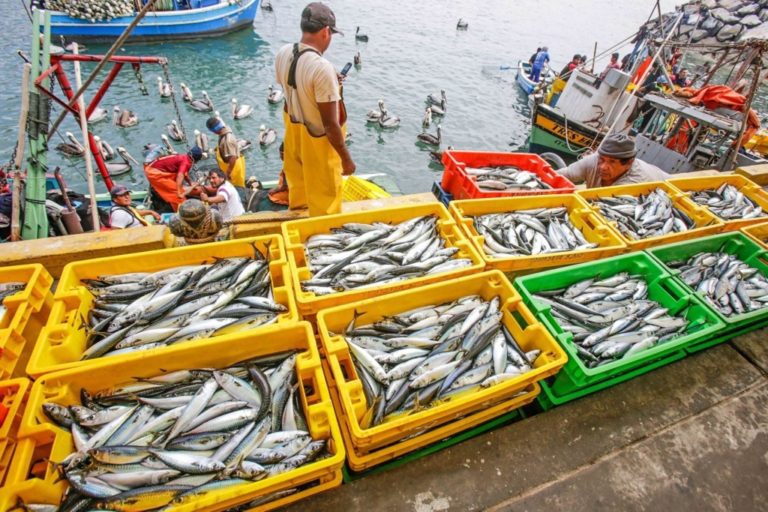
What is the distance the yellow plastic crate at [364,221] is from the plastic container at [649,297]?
59cm

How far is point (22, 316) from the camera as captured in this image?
7.69 feet

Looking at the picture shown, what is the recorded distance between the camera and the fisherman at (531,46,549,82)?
2227cm

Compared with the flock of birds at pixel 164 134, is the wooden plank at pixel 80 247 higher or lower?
higher

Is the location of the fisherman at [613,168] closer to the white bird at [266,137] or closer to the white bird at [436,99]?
the white bird at [266,137]

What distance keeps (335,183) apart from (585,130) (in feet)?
38.9

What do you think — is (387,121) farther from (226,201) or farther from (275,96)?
(226,201)

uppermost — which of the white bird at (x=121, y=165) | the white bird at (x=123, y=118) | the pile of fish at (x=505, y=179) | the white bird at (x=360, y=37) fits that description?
the white bird at (x=360, y=37)

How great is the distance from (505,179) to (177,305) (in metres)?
4.14

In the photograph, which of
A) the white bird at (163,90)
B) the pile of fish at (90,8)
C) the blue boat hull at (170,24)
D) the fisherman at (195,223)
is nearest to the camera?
the fisherman at (195,223)

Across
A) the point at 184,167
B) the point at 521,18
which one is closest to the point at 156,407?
the point at 184,167

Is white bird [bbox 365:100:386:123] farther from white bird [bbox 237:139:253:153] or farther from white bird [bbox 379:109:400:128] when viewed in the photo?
white bird [bbox 237:139:253:153]

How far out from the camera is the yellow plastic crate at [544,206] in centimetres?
327

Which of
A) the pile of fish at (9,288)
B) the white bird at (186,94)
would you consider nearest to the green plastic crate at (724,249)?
the pile of fish at (9,288)

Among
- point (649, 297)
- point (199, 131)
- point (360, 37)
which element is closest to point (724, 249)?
point (649, 297)
